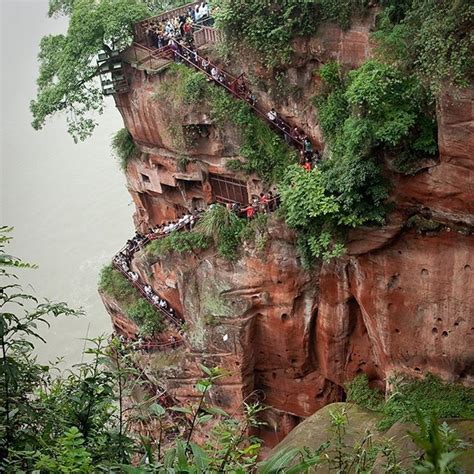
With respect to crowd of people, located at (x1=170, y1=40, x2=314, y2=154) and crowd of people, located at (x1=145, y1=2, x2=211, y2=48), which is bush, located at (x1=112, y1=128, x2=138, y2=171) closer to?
crowd of people, located at (x1=145, y1=2, x2=211, y2=48)

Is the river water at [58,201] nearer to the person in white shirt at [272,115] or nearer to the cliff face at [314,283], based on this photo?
the cliff face at [314,283]

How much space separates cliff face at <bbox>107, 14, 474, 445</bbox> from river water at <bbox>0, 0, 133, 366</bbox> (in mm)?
12592

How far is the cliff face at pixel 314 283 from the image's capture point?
38.6ft

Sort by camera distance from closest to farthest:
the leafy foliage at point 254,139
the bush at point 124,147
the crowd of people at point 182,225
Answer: the leafy foliage at point 254,139 → the crowd of people at point 182,225 → the bush at point 124,147

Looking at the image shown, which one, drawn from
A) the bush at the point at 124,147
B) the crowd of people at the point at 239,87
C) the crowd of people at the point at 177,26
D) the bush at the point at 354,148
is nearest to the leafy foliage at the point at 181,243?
the bush at the point at 354,148

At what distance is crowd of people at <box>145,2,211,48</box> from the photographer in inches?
648

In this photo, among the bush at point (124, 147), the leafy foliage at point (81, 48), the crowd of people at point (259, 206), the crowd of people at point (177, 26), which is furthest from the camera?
the bush at point (124, 147)

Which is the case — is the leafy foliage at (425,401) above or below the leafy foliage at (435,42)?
below

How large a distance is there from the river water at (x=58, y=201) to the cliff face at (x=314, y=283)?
1259 cm

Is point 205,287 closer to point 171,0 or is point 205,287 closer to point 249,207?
point 249,207

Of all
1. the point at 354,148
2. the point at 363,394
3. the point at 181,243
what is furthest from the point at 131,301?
the point at 354,148

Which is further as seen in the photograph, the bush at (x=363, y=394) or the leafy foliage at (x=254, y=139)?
the leafy foliage at (x=254, y=139)

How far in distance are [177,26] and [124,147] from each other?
4.18 metres

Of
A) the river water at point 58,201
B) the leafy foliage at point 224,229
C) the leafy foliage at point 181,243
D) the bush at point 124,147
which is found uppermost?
the bush at point 124,147
